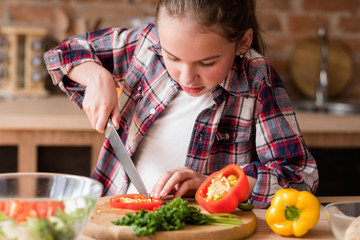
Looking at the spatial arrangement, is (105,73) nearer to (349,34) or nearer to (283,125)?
(283,125)

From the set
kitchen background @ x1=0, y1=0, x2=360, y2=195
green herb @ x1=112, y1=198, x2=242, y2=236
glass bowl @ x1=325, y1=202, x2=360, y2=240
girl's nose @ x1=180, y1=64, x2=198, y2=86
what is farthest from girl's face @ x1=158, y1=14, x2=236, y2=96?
kitchen background @ x1=0, y1=0, x2=360, y2=195

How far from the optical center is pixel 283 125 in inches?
56.1

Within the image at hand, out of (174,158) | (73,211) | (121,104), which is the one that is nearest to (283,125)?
(174,158)

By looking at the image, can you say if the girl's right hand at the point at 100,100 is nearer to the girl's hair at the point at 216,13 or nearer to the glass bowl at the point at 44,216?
the girl's hair at the point at 216,13

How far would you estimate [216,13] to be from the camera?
1.25m

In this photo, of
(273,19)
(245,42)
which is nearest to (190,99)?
(245,42)

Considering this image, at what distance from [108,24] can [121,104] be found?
147cm

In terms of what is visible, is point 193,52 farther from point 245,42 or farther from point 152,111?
point 152,111

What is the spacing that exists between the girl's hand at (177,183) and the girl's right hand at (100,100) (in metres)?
0.17

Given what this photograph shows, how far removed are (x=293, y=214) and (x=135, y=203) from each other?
0.32 metres

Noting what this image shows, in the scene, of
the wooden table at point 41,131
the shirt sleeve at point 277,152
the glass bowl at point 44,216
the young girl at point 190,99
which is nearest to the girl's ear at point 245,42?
the young girl at point 190,99

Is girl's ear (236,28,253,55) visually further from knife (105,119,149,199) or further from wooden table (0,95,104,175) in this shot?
wooden table (0,95,104,175)

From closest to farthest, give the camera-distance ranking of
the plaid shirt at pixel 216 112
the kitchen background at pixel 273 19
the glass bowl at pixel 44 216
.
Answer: the glass bowl at pixel 44 216, the plaid shirt at pixel 216 112, the kitchen background at pixel 273 19

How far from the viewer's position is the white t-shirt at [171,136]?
153 centimetres
